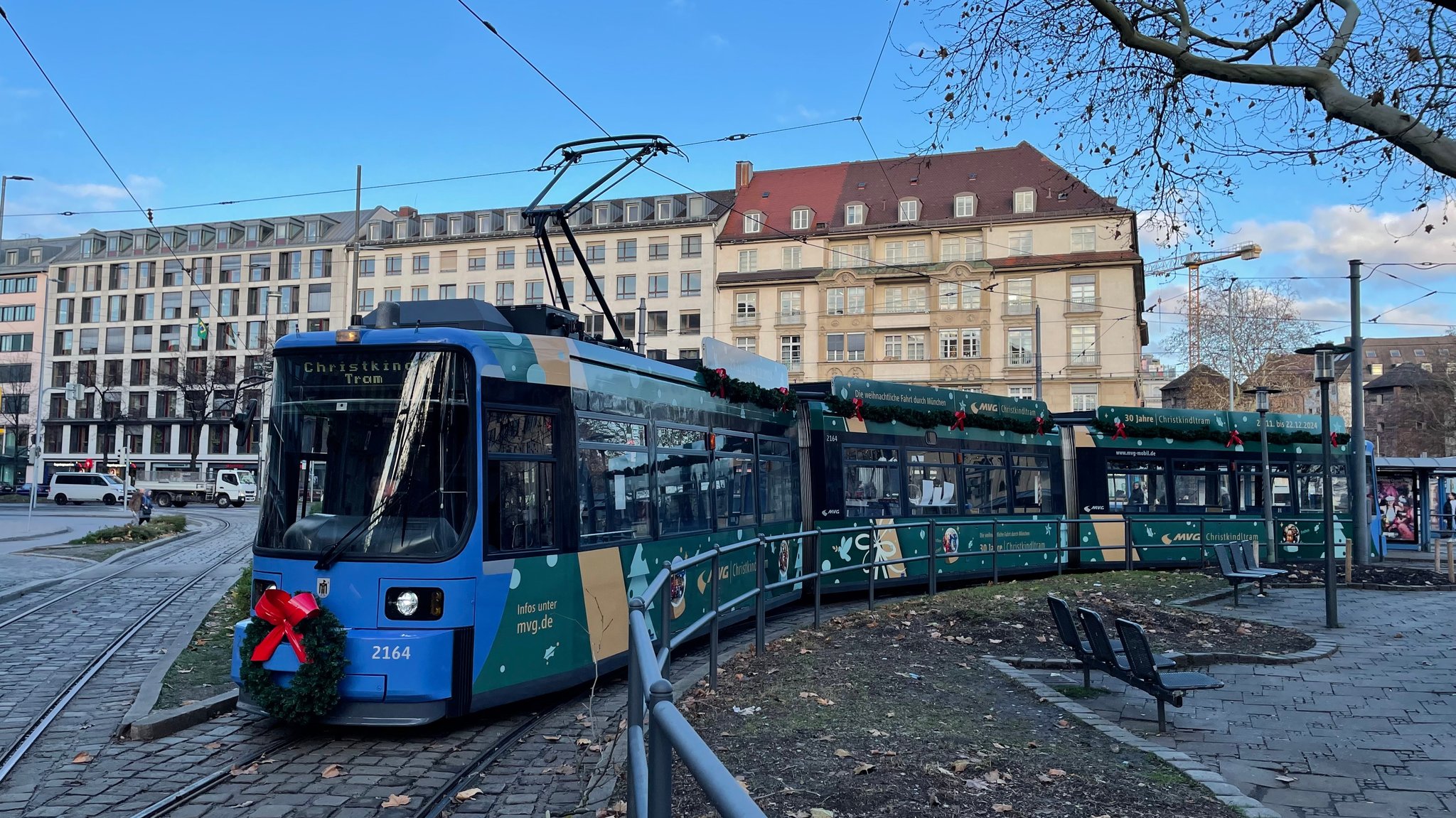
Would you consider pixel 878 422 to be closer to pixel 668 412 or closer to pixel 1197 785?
pixel 668 412

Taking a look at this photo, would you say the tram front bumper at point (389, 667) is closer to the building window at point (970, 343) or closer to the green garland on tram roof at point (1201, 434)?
the green garland on tram roof at point (1201, 434)

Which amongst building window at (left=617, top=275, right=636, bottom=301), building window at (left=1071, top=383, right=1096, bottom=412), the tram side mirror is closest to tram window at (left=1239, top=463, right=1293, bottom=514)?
the tram side mirror

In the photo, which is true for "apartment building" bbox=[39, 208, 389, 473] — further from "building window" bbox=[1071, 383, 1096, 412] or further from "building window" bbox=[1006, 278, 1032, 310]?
"building window" bbox=[1071, 383, 1096, 412]

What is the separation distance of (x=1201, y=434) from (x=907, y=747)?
708 inches

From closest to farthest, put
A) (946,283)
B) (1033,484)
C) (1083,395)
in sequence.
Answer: (1033,484) < (1083,395) < (946,283)

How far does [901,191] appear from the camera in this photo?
61.6 meters

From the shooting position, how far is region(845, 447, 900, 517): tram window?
16.2 metres

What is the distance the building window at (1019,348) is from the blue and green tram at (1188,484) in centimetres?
3298

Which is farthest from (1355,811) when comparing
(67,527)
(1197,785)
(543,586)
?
(67,527)

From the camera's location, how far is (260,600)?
23.9 feet

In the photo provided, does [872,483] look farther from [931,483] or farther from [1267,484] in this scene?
[1267,484]

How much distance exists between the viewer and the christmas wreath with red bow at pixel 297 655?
6926mm

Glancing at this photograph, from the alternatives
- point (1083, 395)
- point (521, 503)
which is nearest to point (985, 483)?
point (521, 503)

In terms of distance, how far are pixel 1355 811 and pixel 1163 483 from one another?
1690cm
